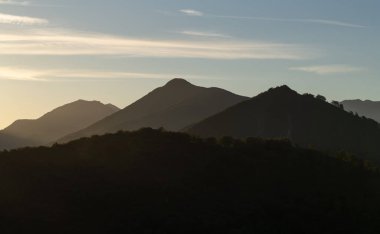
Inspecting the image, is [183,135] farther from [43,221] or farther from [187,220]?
[43,221]

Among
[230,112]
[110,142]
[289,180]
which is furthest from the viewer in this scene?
[230,112]

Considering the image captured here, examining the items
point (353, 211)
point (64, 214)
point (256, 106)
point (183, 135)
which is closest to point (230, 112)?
point (256, 106)

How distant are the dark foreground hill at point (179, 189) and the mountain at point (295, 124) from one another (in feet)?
263

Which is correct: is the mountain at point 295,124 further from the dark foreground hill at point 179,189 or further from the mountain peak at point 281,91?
the dark foreground hill at point 179,189

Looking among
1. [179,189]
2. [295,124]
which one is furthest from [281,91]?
[179,189]

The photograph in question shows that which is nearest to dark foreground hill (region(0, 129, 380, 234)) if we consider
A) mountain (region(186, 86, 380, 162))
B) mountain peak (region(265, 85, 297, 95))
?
mountain (region(186, 86, 380, 162))

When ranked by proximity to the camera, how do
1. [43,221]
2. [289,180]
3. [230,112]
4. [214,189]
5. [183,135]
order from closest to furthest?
[43,221] < [214,189] < [289,180] < [183,135] < [230,112]

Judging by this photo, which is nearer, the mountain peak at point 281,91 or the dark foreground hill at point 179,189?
the dark foreground hill at point 179,189

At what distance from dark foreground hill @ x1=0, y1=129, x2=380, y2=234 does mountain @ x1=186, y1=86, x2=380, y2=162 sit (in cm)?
8005

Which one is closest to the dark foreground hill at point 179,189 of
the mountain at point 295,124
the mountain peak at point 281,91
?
the mountain at point 295,124

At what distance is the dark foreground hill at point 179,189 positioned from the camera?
129 ft

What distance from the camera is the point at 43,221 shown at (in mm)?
37656

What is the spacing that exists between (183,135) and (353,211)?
19467mm

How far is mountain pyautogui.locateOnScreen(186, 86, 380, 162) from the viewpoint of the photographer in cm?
14000
